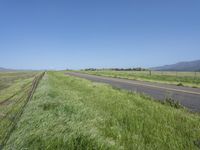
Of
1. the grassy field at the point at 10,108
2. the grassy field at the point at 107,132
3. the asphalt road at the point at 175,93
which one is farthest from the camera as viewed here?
the asphalt road at the point at 175,93

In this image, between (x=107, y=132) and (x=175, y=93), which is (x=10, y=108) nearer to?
(x=107, y=132)

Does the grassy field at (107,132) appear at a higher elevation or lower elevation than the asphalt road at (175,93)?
higher

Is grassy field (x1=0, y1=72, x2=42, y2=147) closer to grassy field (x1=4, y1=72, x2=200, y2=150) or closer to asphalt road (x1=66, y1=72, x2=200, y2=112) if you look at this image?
grassy field (x1=4, y1=72, x2=200, y2=150)

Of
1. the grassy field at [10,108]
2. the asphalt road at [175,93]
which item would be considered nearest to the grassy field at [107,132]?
the grassy field at [10,108]

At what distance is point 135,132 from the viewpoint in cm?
564

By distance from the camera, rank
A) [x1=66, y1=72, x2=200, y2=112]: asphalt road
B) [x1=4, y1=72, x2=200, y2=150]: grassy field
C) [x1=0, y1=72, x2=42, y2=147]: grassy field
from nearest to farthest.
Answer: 1. [x1=4, y1=72, x2=200, y2=150]: grassy field
2. [x1=0, y1=72, x2=42, y2=147]: grassy field
3. [x1=66, y1=72, x2=200, y2=112]: asphalt road

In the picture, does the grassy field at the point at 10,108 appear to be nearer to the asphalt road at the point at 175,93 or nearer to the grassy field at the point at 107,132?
the grassy field at the point at 107,132

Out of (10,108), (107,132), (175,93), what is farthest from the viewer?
(175,93)

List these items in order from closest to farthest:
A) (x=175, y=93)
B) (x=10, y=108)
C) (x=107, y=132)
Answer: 1. (x=107, y=132)
2. (x=10, y=108)
3. (x=175, y=93)

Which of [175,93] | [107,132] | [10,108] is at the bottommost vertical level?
[175,93]

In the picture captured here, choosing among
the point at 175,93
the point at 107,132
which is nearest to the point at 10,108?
the point at 107,132

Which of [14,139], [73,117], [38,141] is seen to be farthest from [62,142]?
[73,117]

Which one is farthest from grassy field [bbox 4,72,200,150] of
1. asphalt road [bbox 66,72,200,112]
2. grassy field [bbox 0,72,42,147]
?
asphalt road [bbox 66,72,200,112]

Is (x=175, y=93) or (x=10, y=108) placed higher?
(x=10, y=108)
